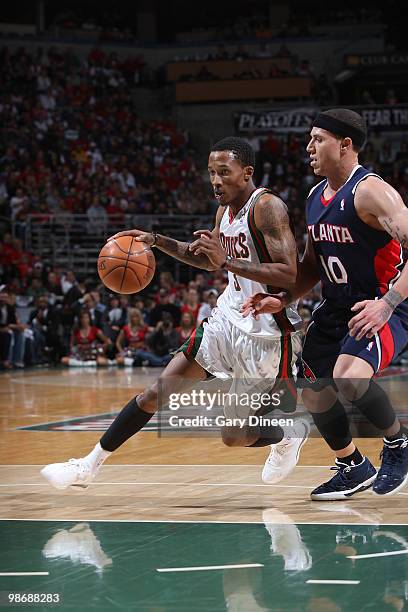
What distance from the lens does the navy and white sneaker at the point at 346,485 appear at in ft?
18.9

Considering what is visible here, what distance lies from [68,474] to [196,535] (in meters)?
1.03

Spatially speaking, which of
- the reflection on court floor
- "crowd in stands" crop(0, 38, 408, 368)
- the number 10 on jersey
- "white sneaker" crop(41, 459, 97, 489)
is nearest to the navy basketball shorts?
the number 10 on jersey

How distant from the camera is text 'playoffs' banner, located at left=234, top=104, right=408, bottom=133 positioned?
2602cm

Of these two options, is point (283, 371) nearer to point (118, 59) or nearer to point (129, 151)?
point (129, 151)

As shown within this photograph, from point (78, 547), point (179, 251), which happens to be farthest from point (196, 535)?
point (179, 251)

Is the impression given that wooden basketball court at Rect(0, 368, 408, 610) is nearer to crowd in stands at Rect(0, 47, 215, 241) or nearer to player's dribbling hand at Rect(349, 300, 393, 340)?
player's dribbling hand at Rect(349, 300, 393, 340)

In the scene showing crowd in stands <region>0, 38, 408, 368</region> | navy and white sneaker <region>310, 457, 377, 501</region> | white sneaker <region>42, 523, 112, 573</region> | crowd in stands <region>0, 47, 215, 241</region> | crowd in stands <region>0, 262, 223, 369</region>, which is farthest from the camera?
crowd in stands <region>0, 47, 215, 241</region>

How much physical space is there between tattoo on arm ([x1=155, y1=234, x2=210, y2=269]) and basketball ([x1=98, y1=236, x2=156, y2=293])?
0.10 metres

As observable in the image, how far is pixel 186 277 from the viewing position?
22219mm

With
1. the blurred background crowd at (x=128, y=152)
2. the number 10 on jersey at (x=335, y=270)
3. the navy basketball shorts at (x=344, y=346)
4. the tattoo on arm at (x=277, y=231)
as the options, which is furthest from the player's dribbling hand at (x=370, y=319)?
the blurred background crowd at (x=128, y=152)

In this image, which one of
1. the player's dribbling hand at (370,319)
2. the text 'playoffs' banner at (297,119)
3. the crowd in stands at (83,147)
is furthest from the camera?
the text 'playoffs' banner at (297,119)

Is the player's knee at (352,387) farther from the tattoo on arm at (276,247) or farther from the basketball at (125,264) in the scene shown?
the basketball at (125,264)

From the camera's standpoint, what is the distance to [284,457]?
5.99 meters

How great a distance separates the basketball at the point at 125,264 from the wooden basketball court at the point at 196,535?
129 cm
